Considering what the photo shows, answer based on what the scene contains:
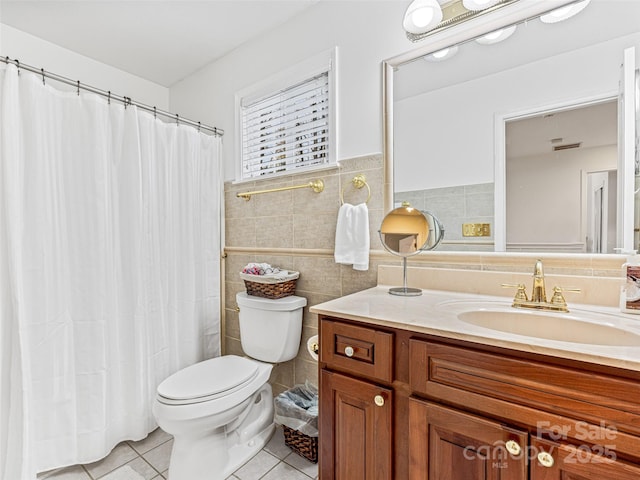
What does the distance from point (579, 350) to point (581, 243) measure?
612mm

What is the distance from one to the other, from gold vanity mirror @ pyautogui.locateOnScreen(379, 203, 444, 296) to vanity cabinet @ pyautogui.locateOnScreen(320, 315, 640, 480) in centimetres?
41

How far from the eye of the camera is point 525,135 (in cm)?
118

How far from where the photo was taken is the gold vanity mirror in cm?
131

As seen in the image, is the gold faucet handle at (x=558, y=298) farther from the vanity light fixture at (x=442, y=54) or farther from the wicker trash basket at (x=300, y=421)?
the wicker trash basket at (x=300, y=421)

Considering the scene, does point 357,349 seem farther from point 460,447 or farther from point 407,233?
point 407,233

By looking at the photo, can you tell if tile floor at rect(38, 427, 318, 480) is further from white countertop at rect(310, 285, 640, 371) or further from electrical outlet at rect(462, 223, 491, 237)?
electrical outlet at rect(462, 223, 491, 237)

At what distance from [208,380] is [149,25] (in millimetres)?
2060

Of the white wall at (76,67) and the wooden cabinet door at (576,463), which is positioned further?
the white wall at (76,67)

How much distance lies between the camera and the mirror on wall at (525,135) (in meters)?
1.05

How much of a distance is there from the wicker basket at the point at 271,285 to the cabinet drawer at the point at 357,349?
25.3 inches

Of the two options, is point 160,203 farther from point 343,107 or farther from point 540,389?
point 540,389

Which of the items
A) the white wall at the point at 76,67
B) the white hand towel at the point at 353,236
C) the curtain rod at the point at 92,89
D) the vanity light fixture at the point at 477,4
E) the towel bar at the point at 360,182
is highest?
the white wall at the point at 76,67

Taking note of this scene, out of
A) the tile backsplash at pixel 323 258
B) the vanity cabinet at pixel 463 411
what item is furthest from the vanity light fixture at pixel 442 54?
the vanity cabinet at pixel 463 411

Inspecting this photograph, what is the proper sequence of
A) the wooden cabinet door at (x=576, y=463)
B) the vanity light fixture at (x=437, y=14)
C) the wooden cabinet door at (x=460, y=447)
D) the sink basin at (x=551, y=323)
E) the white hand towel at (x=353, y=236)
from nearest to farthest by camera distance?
the wooden cabinet door at (x=576, y=463) → the wooden cabinet door at (x=460, y=447) → the sink basin at (x=551, y=323) → the vanity light fixture at (x=437, y=14) → the white hand towel at (x=353, y=236)
